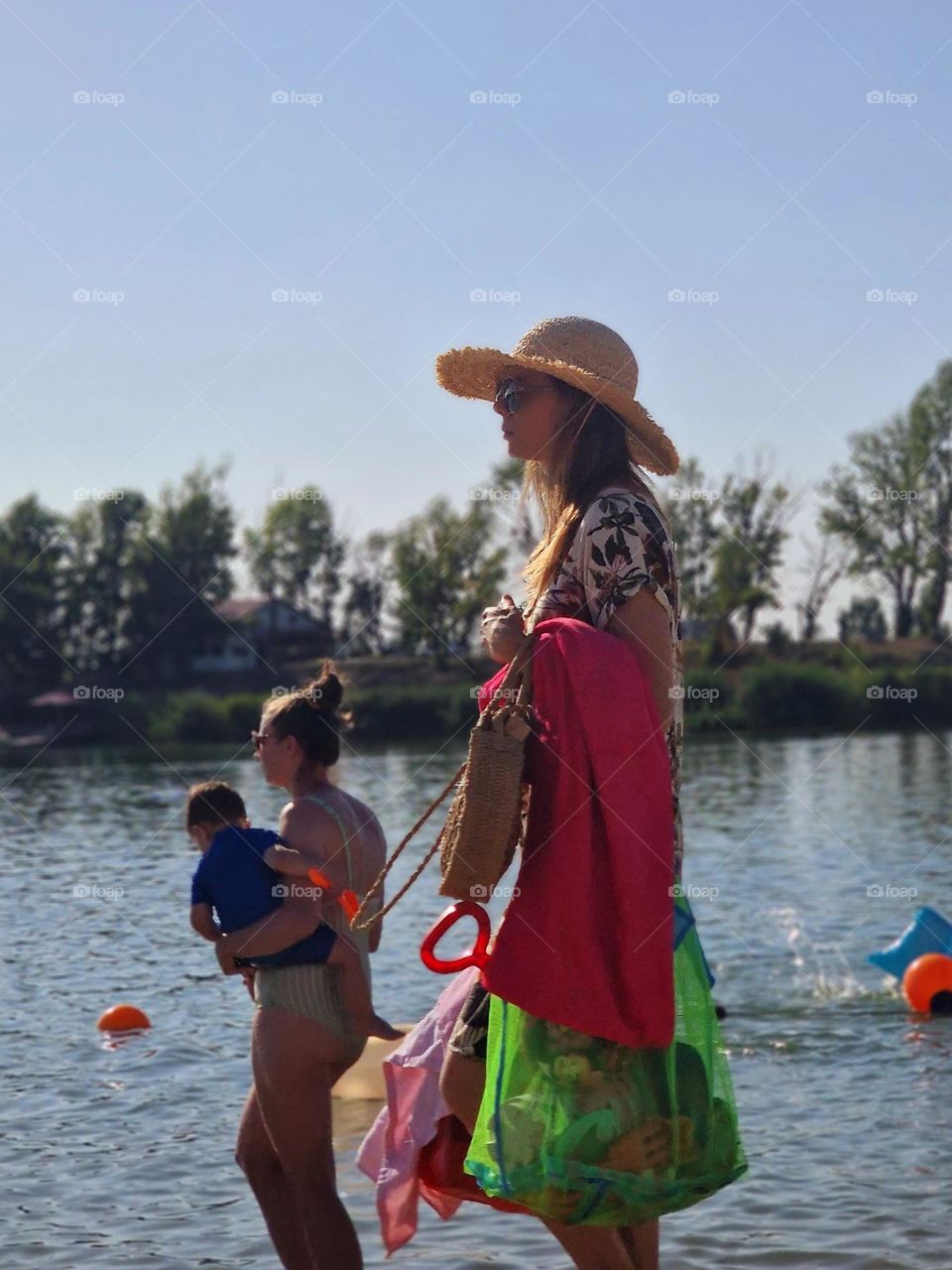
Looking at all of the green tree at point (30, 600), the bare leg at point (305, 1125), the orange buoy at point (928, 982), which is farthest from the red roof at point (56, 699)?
the bare leg at point (305, 1125)

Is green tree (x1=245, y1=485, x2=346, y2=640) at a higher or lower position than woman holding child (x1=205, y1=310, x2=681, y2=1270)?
higher

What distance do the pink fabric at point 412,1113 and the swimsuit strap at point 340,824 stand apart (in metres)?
0.47

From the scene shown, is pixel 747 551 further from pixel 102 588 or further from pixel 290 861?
pixel 290 861

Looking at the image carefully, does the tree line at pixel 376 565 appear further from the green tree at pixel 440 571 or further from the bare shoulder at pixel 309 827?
the bare shoulder at pixel 309 827

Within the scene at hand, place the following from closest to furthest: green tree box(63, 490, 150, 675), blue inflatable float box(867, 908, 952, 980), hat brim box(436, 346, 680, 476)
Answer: hat brim box(436, 346, 680, 476) < blue inflatable float box(867, 908, 952, 980) < green tree box(63, 490, 150, 675)

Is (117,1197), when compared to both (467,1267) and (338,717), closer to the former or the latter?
(467,1267)

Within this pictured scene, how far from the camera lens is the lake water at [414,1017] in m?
5.85

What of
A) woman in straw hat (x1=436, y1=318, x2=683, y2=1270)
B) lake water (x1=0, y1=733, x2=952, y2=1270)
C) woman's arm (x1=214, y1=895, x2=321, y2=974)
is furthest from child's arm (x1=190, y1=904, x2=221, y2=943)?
lake water (x1=0, y1=733, x2=952, y2=1270)

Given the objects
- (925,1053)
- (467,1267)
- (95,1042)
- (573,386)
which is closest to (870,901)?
(925,1053)

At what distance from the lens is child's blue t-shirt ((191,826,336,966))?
13.8ft

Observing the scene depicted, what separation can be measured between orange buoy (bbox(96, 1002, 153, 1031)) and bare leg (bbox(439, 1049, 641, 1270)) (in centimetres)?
697

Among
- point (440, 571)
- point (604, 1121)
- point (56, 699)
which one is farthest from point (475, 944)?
point (56, 699)

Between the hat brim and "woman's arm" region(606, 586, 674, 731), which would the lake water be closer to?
"woman's arm" region(606, 586, 674, 731)

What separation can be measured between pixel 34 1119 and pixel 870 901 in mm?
8734
